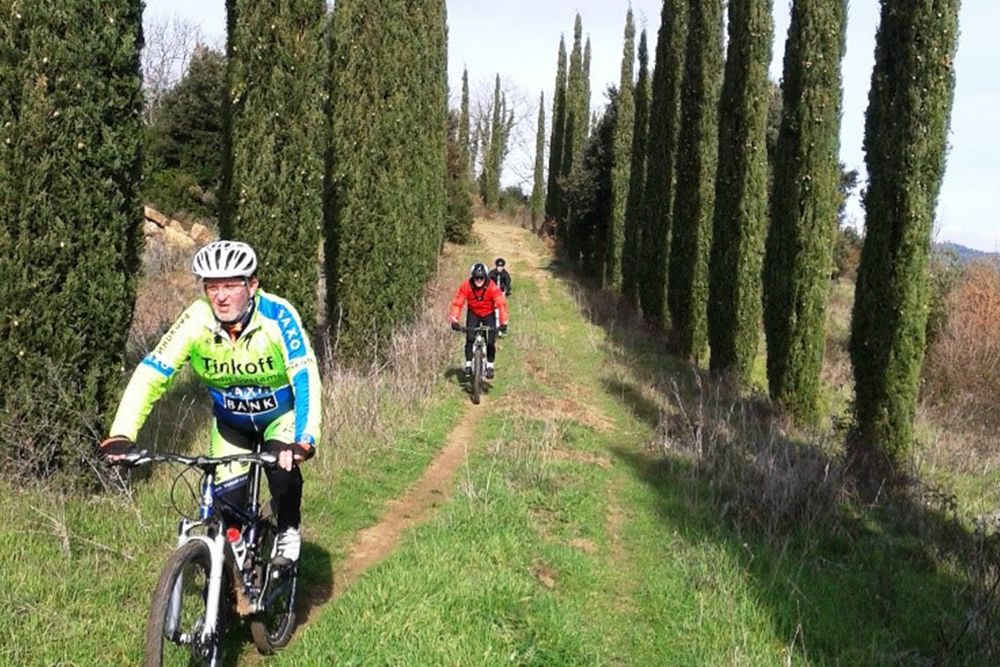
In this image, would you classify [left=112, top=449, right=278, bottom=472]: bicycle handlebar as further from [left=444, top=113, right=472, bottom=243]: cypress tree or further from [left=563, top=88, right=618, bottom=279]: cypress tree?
[left=444, top=113, right=472, bottom=243]: cypress tree

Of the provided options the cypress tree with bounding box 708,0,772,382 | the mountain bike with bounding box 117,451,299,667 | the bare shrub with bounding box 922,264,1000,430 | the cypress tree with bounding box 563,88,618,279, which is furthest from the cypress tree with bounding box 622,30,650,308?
the mountain bike with bounding box 117,451,299,667

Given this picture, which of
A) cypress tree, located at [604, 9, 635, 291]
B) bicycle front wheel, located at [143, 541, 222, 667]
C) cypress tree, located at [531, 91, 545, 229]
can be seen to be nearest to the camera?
bicycle front wheel, located at [143, 541, 222, 667]

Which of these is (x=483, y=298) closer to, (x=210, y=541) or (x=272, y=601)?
(x=272, y=601)

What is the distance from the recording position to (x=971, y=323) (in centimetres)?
1612

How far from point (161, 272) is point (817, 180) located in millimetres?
13680

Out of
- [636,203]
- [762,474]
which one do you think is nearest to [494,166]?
[636,203]

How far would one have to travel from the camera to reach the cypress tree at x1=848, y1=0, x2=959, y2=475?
388 inches

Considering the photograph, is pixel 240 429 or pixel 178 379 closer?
pixel 240 429

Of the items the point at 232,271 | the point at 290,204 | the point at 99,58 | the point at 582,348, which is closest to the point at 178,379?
the point at 290,204

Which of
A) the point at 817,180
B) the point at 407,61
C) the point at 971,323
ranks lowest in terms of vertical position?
the point at 971,323

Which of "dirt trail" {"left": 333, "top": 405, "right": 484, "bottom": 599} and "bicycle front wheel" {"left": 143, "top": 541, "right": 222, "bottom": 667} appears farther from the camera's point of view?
"dirt trail" {"left": 333, "top": 405, "right": 484, "bottom": 599}

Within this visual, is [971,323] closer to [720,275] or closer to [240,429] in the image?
[720,275]

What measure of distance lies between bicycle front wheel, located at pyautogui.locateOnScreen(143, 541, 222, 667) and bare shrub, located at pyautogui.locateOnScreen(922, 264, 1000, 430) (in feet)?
45.1

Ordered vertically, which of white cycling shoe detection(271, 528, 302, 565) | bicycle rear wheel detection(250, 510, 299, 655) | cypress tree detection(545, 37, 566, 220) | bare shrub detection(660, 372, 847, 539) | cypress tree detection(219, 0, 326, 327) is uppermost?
cypress tree detection(545, 37, 566, 220)
